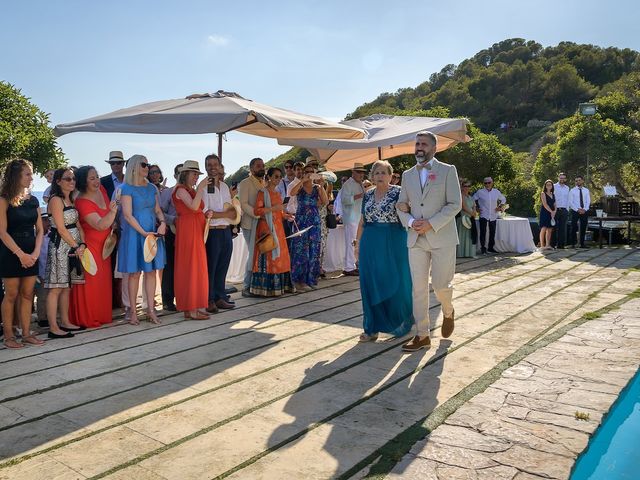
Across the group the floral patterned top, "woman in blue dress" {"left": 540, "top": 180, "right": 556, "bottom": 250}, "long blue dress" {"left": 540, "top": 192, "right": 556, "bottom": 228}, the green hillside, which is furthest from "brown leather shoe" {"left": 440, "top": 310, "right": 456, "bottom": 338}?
the green hillside

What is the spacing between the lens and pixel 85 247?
17.5 ft

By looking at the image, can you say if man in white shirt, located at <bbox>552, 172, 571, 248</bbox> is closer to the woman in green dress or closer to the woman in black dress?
the woman in green dress

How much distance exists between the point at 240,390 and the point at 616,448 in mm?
2308

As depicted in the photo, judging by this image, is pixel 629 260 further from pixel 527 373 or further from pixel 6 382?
pixel 6 382

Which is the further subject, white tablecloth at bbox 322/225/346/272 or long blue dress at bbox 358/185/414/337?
white tablecloth at bbox 322/225/346/272

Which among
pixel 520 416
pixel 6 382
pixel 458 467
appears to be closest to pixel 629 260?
pixel 520 416

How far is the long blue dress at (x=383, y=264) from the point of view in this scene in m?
4.98

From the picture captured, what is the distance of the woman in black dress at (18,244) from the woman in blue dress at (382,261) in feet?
9.51

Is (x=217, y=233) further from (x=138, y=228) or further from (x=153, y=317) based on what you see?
(x=153, y=317)

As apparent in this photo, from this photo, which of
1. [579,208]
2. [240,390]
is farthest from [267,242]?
[579,208]

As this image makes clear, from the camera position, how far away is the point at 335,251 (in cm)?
966

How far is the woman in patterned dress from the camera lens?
5.18 meters

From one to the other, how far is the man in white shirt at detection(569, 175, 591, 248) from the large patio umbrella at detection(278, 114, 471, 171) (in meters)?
4.83

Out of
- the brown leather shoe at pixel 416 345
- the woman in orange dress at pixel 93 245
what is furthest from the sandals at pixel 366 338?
the woman in orange dress at pixel 93 245
